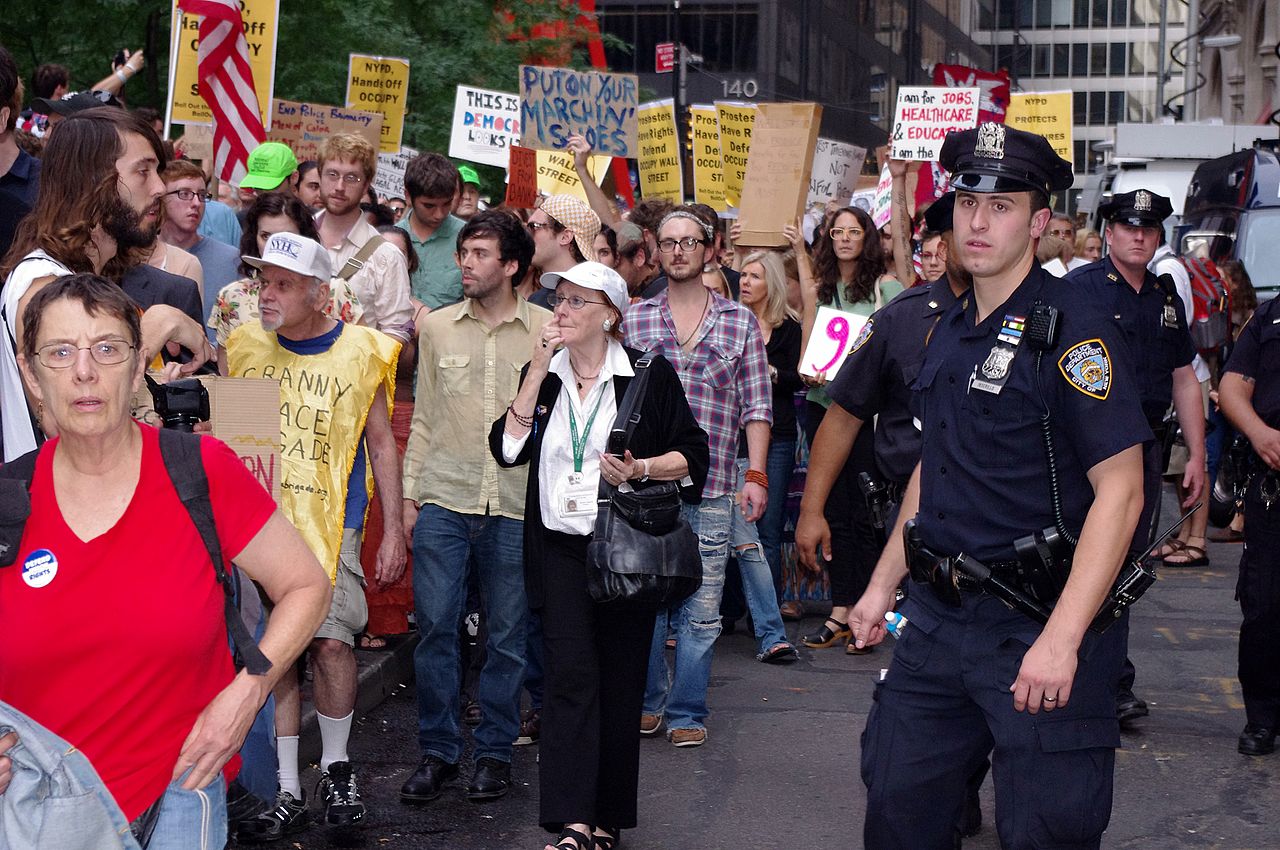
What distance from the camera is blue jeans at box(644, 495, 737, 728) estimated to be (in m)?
7.52

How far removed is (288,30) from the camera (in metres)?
18.8

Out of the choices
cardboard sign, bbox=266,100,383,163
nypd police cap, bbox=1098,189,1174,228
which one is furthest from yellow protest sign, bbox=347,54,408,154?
nypd police cap, bbox=1098,189,1174,228

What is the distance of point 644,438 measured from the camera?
19.9 feet

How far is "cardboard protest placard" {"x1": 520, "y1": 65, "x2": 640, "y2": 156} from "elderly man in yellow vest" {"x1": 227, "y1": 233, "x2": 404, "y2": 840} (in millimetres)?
6755

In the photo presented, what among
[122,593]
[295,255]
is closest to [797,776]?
[295,255]

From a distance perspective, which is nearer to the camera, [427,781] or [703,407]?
[427,781]

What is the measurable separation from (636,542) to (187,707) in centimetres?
256

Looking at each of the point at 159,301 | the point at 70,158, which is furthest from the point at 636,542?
the point at 70,158

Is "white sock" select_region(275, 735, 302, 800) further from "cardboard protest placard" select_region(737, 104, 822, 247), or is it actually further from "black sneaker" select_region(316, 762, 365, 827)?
"cardboard protest placard" select_region(737, 104, 822, 247)

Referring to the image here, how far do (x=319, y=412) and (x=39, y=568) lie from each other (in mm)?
2833

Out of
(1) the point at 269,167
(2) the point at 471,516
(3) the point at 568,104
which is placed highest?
(3) the point at 568,104

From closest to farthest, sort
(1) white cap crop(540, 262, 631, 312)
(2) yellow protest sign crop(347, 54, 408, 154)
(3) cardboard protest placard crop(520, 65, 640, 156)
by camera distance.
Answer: (1) white cap crop(540, 262, 631, 312)
(3) cardboard protest placard crop(520, 65, 640, 156)
(2) yellow protest sign crop(347, 54, 408, 154)

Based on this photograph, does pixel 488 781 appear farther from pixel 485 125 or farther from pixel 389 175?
pixel 485 125

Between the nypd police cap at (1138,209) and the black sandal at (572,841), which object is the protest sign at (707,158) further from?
the black sandal at (572,841)
